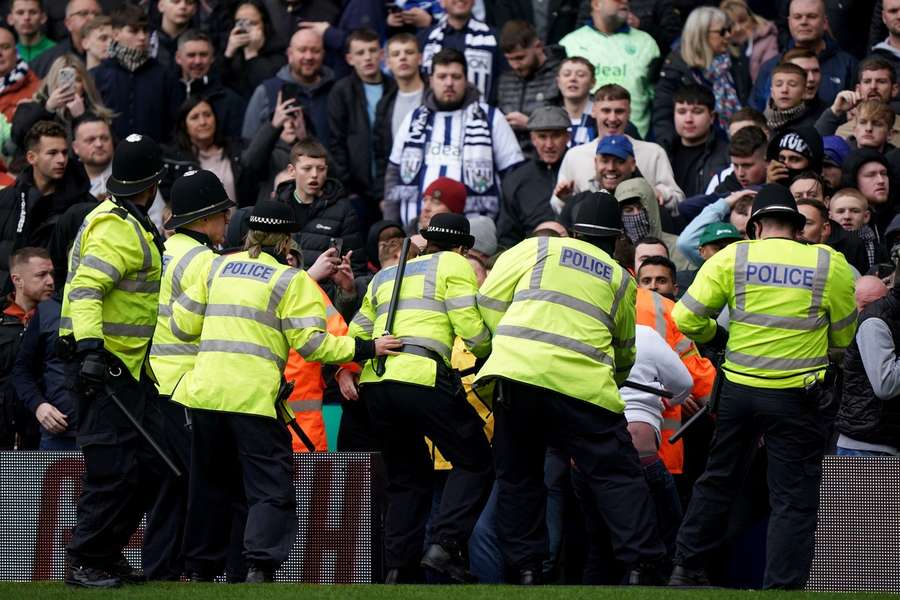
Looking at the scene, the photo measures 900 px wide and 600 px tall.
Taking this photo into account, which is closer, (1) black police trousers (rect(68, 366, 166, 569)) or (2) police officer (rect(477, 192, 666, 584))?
(1) black police trousers (rect(68, 366, 166, 569))

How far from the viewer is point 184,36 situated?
1581 cm

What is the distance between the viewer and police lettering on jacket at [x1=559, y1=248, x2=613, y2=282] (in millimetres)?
9188

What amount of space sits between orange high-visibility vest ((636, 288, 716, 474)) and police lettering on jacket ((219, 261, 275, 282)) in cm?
257

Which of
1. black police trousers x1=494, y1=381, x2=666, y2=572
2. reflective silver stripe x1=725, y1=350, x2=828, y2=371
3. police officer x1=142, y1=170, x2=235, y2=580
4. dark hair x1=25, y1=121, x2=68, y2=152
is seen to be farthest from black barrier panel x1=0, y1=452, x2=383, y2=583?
dark hair x1=25, y1=121, x2=68, y2=152

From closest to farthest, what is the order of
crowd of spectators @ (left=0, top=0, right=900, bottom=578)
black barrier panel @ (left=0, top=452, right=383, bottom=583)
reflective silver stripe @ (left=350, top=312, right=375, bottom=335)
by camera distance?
1. black barrier panel @ (left=0, top=452, right=383, bottom=583)
2. reflective silver stripe @ (left=350, top=312, right=375, bottom=335)
3. crowd of spectators @ (left=0, top=0, right=900, bottom=578)

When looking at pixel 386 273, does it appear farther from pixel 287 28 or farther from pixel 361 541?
pixel 287 28

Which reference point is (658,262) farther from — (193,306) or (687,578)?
(193,306)

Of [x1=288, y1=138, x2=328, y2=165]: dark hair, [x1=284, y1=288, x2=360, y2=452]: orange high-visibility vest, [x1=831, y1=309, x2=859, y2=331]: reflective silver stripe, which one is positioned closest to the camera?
[x1=831, y1=309, x2=859, y2=331]: reflective silver stripe

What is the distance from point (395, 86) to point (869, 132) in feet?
14.5

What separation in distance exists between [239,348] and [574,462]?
2.00 m

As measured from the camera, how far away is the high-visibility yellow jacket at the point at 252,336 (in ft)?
29.5

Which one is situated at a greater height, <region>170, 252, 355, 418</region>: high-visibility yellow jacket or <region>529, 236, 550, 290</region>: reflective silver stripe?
<region>529, 236, 550, 290</region>: reflective silver stripe

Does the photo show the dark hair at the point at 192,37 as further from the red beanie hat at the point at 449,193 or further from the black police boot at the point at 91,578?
the black police boot at the point at 91,578

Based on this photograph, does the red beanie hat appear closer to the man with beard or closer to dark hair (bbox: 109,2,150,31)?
the man with beard
